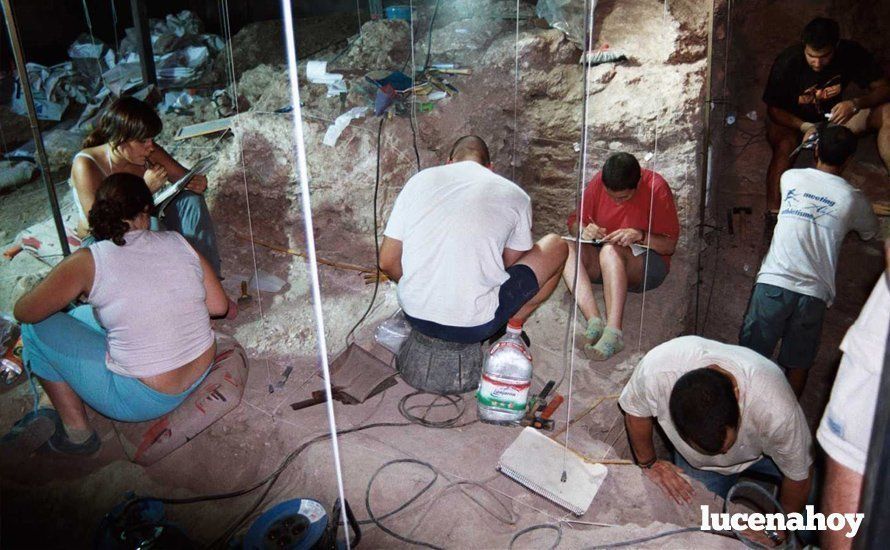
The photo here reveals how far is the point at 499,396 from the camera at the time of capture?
111 inches

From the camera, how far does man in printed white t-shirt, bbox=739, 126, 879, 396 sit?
3236 millimetres

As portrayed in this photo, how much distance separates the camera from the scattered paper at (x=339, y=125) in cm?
436

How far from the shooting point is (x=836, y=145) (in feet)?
10.5

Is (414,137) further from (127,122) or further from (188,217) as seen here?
(127,122)

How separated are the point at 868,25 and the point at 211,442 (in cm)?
624

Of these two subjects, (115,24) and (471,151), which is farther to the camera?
(115,24)

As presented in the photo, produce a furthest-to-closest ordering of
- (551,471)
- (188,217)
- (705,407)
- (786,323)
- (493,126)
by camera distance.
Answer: (493,126) < (188,217) < (786,323) < (551,471) < (705,407)

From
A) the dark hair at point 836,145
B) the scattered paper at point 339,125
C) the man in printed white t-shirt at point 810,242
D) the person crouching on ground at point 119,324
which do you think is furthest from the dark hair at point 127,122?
the dark hair at point 836,145

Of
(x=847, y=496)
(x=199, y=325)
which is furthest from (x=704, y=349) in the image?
(x=199, y=325)

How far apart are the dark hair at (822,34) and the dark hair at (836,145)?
51.7 inches

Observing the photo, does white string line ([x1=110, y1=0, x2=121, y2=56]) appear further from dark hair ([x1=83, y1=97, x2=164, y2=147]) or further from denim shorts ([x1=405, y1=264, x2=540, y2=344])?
denim shorts ([x1=405, y1=264, x2=540, y2=344])

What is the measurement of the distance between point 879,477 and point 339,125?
164 inches

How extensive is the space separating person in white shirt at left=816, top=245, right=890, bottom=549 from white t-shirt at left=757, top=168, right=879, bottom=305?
95.0 inches

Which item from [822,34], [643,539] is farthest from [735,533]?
[822,34]
